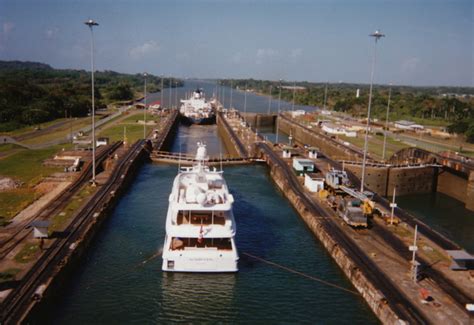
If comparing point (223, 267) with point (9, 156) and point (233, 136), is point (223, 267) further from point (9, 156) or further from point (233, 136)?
point (233, 136)

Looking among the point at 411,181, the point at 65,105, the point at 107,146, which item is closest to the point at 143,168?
the point at 107,146

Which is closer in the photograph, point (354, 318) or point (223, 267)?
point (354, 318)

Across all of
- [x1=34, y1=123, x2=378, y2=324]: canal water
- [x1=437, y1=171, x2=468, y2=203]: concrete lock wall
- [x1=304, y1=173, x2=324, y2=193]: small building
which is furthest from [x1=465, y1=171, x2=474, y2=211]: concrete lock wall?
[x1=34, y1=123, x2=378, y2=324]: canal water

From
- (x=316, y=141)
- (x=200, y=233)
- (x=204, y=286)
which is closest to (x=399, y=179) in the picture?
(x=316, y=141)

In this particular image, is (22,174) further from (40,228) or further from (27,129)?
(27,129)

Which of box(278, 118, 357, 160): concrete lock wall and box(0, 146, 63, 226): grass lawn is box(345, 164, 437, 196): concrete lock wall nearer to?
box(278, 118, 357, 160): concrete lock wall
